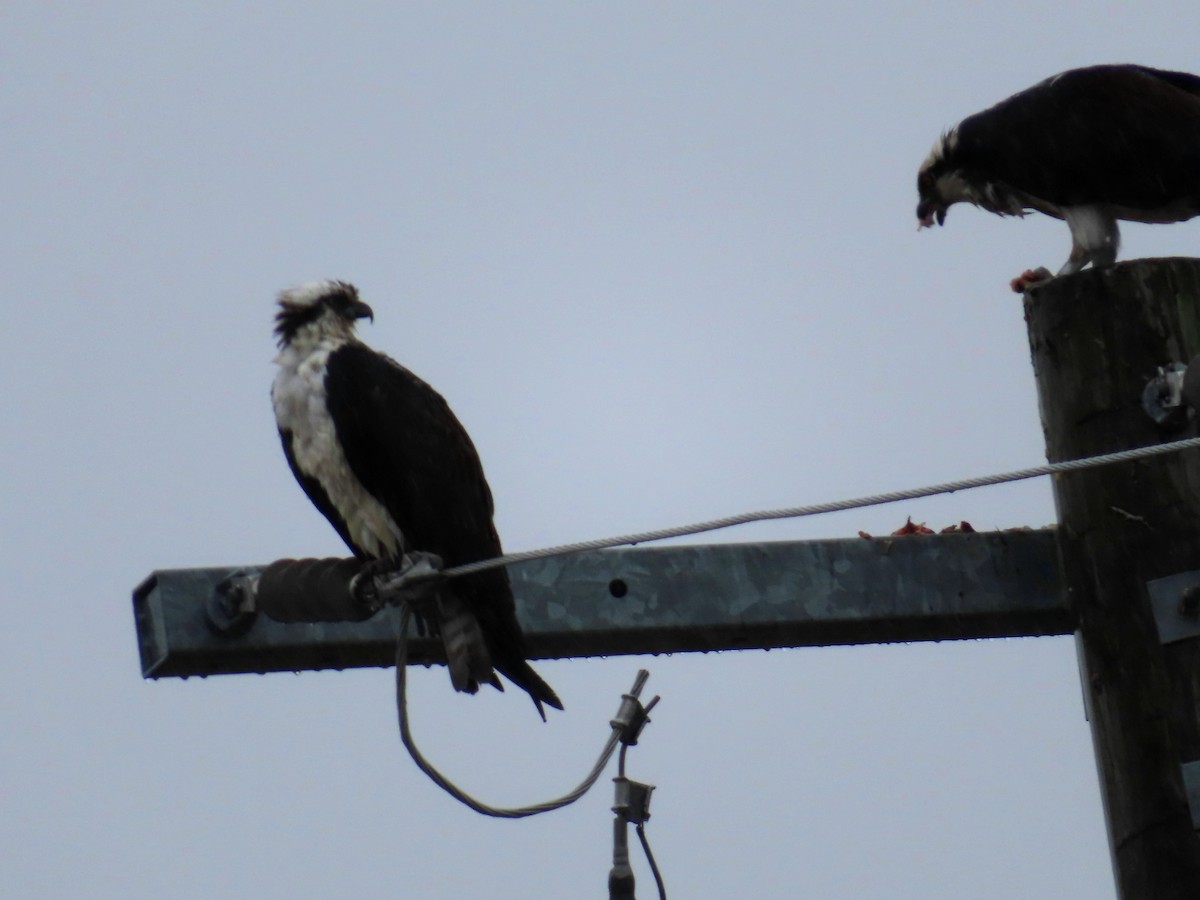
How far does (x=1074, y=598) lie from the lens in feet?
12.2

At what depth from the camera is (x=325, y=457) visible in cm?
532

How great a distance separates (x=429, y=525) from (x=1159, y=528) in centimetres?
211

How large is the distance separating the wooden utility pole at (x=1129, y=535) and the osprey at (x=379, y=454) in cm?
176

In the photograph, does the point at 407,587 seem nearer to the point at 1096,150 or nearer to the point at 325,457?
the point at 325,457

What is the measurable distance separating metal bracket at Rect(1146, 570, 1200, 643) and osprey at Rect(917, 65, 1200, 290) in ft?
8.78

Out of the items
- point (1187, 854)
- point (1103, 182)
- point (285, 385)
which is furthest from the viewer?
point (1103, 182)

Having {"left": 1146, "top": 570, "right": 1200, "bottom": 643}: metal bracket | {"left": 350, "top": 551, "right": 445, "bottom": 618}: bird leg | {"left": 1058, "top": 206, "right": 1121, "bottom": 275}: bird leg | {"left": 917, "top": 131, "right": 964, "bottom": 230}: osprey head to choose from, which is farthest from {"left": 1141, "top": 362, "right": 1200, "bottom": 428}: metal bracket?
{"left": 917, "top": 131, "right": 964, "bottom": 230}: osprey head

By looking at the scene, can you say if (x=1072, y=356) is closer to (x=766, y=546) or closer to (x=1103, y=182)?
(x=766, y=546)

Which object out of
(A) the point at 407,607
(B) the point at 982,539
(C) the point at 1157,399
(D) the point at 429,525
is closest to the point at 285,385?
(D) the point at 429,525

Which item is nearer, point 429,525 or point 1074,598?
point 1074,598

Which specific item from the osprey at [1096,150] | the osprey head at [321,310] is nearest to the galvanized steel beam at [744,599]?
the osprey head at [321,310]

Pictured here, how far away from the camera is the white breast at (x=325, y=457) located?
5.29 meters

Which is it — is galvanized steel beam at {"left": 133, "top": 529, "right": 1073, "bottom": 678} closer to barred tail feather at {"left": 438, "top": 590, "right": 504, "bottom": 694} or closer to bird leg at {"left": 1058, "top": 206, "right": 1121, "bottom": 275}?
barred tail feather at {"left": 438, "top": 590, "right": 504, "bottom": 694}

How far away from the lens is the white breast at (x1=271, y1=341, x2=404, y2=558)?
529 cm
